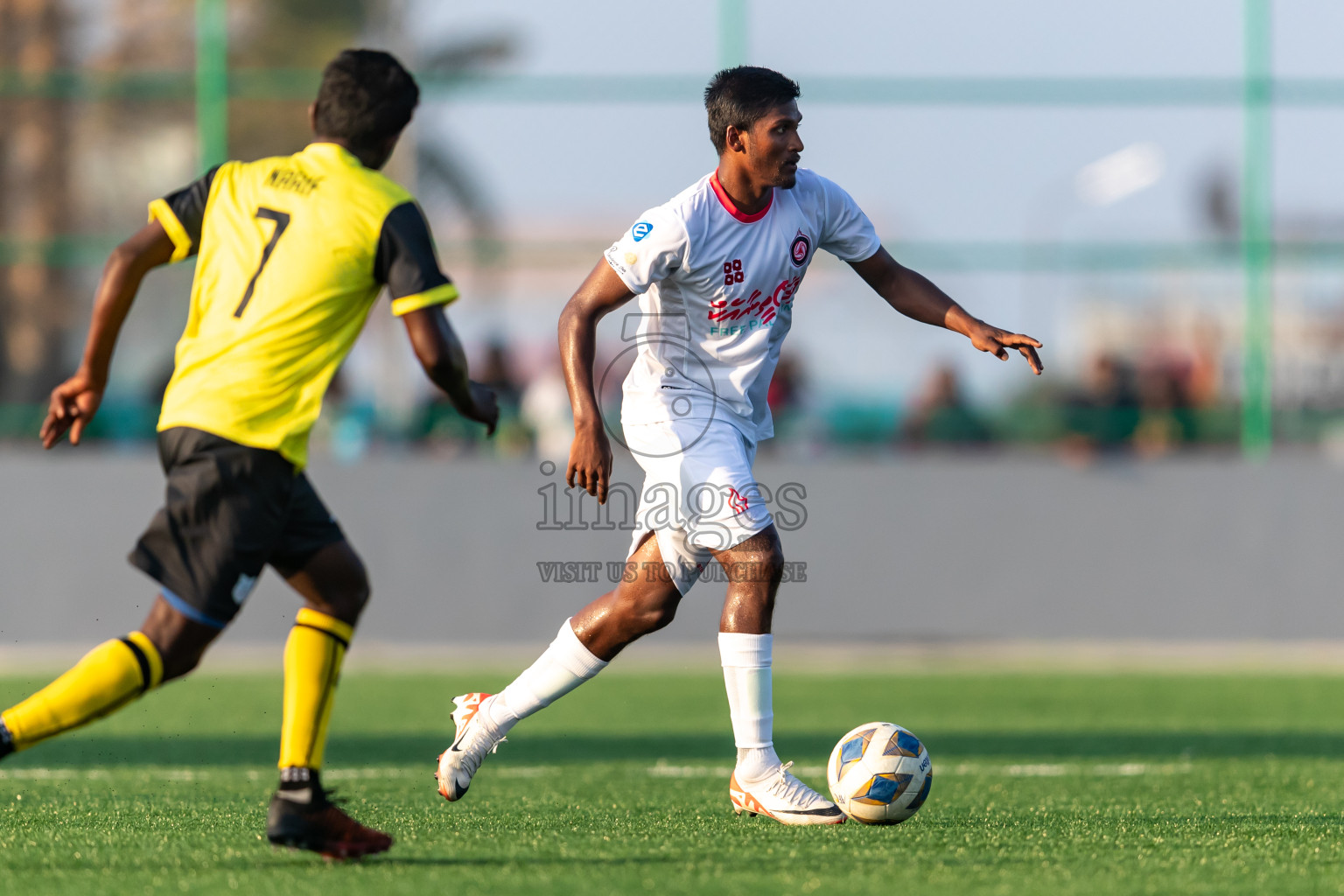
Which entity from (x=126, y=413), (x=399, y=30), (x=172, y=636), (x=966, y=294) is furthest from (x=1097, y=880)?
(x=399, y=30)

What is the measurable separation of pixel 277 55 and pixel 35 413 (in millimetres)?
3426

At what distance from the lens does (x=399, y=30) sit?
13359mm

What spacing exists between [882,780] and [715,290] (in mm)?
1622

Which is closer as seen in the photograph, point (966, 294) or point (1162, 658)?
point (1162, 658)

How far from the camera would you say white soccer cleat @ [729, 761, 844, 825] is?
4922 mm

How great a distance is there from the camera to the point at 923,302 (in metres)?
5.43

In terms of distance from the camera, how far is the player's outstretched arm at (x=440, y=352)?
3996 mm

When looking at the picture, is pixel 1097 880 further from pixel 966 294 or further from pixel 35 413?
pixel 35 413

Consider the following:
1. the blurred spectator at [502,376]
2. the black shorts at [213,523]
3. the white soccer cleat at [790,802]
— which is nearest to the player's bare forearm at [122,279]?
the black shorts at [213,523]

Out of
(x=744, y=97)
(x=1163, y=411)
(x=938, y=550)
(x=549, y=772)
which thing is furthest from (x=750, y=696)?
(x=1163, y=411)

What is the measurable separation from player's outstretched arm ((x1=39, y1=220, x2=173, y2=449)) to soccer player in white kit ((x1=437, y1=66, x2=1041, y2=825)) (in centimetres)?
133

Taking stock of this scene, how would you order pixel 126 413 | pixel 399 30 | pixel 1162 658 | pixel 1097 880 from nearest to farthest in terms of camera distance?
pixel 1097 880 < pixel 1162 658 < pixel 126 413 < pixel 399 30

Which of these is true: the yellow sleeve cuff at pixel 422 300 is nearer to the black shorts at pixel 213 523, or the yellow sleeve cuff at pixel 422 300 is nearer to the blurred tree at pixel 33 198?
the black shorts at pixel 213 523

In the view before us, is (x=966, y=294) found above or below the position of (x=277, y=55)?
below
